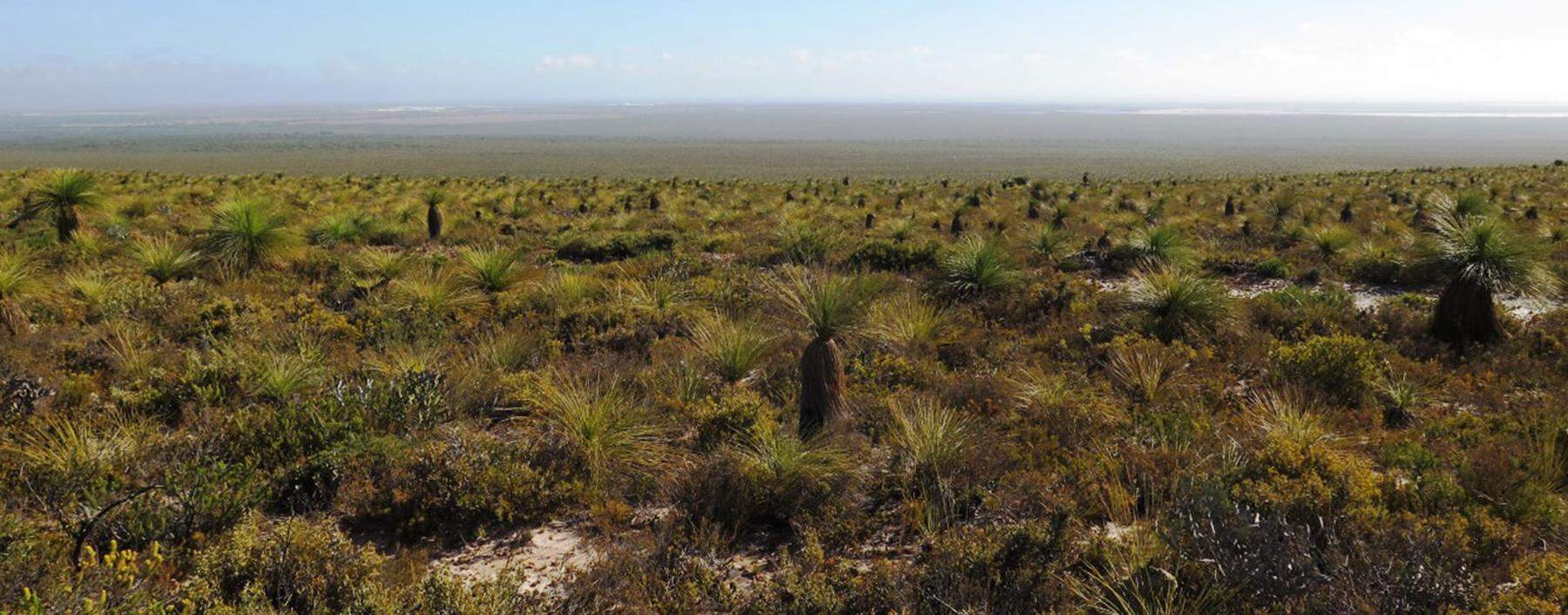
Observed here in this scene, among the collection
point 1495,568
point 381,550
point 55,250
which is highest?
point 55,250

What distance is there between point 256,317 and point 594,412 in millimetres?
5563

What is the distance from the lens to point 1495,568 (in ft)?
12.6

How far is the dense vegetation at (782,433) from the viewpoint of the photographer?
151 inches

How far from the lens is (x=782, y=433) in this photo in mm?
5648

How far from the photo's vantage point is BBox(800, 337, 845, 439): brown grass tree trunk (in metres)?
6.10

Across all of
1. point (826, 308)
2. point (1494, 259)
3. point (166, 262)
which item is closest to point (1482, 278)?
point (1494, 259)

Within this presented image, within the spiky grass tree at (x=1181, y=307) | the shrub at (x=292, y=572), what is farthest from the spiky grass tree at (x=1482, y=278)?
the shrub at (x=292, y=572)

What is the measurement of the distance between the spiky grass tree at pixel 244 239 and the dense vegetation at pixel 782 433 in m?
0.05

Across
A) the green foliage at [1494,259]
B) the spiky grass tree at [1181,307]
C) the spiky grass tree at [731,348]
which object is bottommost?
the spiky grass tree at [731,348]

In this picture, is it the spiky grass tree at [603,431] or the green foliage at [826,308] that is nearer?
the spiky grass tree at [603,431]

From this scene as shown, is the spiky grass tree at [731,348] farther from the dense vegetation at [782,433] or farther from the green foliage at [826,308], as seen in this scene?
the green foliage at [826,308]

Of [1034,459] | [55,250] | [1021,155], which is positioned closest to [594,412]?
[1034,459]

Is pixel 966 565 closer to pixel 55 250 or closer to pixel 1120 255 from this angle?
pixel 1120 255

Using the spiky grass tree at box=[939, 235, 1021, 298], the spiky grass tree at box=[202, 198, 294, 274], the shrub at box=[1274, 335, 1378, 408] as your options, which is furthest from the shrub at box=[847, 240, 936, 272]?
the spiky grass tree at box=[202, 198, 294, 274]
